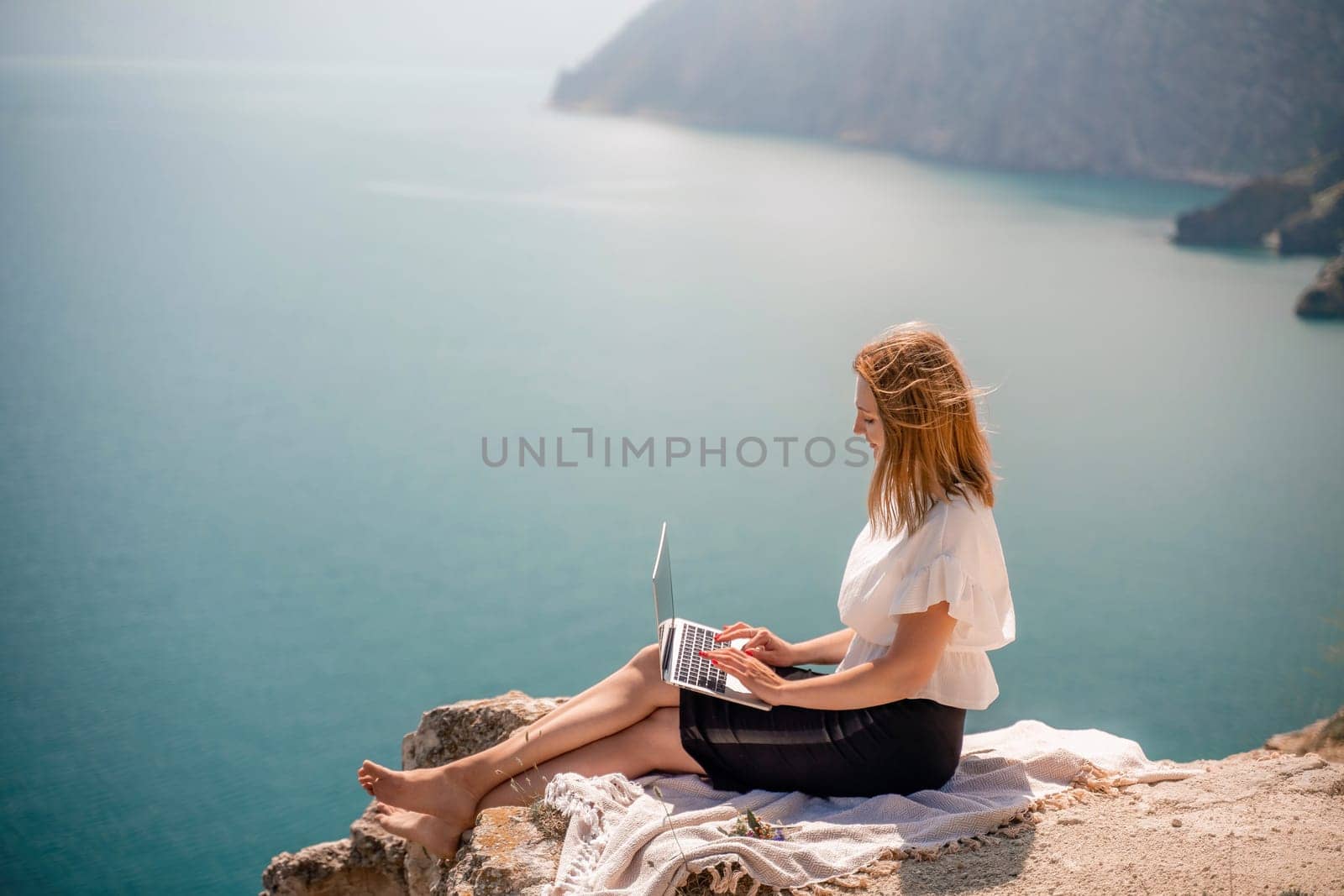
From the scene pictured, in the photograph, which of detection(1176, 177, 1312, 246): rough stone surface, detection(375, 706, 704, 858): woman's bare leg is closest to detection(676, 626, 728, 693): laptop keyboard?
detection(375, 706, 704, 858): woman's bare leg

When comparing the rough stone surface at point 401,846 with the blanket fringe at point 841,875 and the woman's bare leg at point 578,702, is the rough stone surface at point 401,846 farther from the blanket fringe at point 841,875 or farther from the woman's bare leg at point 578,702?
the blanket fringe at point 841,875

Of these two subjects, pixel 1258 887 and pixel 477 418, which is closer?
pixel 1258 887

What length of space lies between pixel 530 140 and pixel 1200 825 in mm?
17596

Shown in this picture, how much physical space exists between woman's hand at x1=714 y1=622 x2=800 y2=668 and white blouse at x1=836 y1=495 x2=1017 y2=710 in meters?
0.11

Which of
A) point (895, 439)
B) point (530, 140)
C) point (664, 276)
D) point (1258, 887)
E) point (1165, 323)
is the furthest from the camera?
point (530, 140)

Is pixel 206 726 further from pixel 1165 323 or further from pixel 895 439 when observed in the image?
pixel 1165 323

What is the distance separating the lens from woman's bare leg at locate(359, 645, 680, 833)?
1890mm

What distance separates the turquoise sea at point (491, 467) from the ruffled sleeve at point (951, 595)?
2.96 meters

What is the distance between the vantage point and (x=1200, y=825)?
5.79ft

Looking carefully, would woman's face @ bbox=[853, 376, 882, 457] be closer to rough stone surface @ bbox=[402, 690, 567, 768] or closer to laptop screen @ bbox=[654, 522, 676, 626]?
laptop screen @ bbox=[654, 522, 676, 626]

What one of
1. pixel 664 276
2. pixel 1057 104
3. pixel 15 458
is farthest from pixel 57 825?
pixel 1057 104

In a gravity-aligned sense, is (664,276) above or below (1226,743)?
above

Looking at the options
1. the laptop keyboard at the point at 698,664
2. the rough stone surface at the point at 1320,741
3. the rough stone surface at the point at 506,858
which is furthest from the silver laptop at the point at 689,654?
the rough stone surface at the point at 1320,741

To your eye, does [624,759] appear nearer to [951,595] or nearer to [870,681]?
[870,681]
